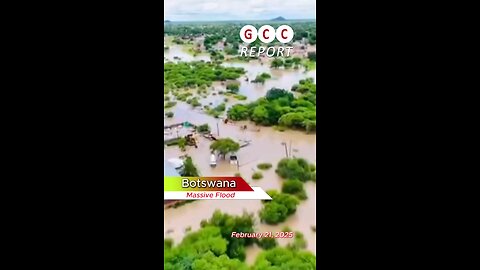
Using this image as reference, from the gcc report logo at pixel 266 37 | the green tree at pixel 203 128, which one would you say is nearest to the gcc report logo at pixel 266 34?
the gcc report logo at pixel 266 37

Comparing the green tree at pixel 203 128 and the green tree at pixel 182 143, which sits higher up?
the green tree at pixel 203 128

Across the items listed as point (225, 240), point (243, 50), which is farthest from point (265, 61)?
point (225, 240)

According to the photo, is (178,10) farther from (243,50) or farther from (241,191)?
(241,191)

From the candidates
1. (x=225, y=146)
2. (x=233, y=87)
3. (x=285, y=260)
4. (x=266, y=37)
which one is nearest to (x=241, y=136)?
(x=225, y=146)

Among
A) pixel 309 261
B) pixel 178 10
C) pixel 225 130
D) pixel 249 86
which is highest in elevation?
pixel 178 10

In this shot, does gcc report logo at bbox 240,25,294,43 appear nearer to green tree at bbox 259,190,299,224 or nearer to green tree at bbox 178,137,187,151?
green tree at bbox 178,137,187,151

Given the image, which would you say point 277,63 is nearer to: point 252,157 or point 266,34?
point 266,34

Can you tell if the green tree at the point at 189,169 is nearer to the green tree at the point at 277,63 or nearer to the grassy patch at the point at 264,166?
the grassy patch at the point at 264,166
